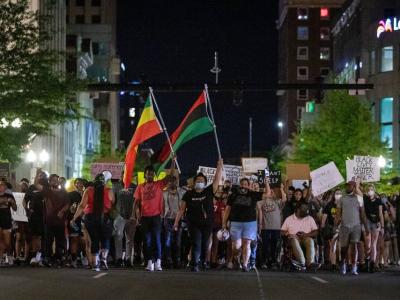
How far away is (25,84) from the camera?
86.8 ft

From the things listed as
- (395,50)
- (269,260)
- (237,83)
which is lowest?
(269,260)

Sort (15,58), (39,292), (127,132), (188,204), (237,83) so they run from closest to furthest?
(39,292)
(188,204)
(15,58)
(237,83)
(127,132)

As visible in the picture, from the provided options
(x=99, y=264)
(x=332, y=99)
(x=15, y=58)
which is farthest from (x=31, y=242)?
(x=332, y=99)

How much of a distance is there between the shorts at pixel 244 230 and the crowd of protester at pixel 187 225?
0.02m

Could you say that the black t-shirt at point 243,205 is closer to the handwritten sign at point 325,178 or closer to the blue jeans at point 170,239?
the blue jeans at point 170,239

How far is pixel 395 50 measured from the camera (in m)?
69.0

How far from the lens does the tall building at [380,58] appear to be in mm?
68812

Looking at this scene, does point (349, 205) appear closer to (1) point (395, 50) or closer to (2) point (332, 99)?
(2) point (332, 99)

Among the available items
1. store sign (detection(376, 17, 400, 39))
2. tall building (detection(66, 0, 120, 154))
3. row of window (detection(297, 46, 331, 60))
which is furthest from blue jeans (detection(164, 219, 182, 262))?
row of window (detection(297, 46, 331, 60))

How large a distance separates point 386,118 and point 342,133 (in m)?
13.0

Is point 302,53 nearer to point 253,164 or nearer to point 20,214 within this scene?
point 253,164

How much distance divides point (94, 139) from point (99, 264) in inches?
2951

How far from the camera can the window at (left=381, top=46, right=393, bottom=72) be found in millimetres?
70188

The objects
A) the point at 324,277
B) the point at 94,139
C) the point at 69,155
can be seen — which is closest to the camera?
the point at 324,277
